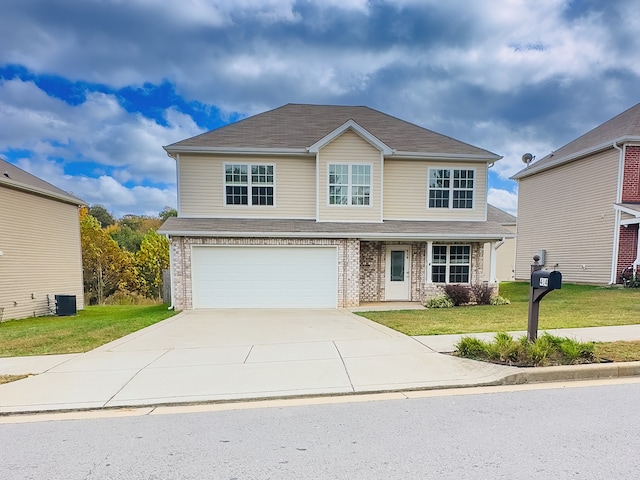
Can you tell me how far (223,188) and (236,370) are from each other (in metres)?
8.65

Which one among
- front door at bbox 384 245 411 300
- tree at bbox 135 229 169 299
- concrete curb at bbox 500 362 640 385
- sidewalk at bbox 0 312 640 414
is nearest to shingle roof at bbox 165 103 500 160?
front door at bbox 384 245 411 300

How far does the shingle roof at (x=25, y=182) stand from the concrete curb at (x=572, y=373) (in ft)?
53.8

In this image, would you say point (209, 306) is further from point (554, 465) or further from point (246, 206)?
point (554, 465)

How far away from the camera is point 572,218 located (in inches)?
629

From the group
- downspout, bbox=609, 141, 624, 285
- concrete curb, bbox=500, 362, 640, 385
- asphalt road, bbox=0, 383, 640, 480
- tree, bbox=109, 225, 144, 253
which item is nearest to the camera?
asphalt road, bbox=0, 383, 640, 480

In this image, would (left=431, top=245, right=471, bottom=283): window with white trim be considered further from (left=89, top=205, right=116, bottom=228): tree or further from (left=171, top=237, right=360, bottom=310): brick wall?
(left=89, top=205, right=116, bottom=228): tree

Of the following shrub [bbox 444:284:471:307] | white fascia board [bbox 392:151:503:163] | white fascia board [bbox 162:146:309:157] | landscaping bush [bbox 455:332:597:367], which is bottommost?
shrub [bbox 444:284:471:307]

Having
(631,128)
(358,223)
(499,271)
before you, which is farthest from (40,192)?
(499,271)

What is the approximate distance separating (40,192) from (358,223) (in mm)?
13166

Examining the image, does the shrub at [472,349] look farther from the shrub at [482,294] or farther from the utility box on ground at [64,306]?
the utility box on ground at [64,306]

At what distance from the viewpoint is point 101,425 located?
11.0 feet

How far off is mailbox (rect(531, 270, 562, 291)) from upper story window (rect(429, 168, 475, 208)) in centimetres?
811

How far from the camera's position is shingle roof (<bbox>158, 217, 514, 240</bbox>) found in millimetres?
11125

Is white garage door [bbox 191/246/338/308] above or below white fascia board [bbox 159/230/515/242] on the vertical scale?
below
